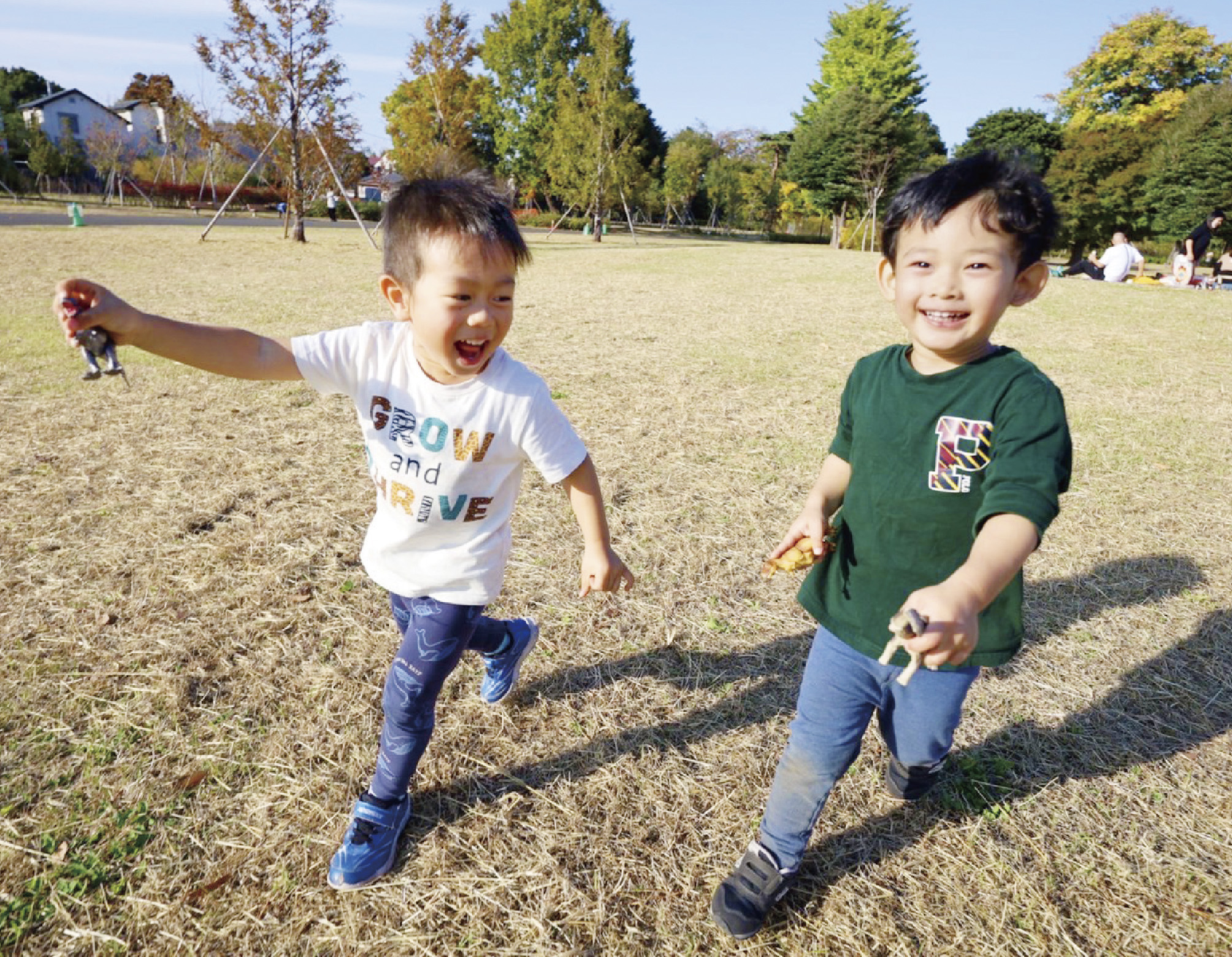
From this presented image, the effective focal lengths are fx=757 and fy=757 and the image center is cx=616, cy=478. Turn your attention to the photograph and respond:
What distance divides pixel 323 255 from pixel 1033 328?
14903 mm

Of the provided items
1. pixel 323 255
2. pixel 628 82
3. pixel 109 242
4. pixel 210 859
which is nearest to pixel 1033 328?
pixel 210 859

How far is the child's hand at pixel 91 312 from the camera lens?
56.4 inches

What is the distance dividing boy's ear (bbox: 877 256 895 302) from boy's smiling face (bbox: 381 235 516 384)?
92cm

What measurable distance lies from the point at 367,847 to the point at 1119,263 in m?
20.5

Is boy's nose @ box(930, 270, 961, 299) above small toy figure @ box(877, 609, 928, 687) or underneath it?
above

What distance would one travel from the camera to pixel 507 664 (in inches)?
103

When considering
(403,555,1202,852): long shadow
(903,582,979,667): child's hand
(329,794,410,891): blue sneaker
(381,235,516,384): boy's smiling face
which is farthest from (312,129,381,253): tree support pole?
(903,582,979,667): child's hand

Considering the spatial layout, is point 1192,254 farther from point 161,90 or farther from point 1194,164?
point 161,90

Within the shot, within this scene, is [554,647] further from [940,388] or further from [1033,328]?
[1033,328]

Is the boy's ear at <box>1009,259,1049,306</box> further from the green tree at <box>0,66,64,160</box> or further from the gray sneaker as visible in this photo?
the green tree at <box>0,66,64,160</box>

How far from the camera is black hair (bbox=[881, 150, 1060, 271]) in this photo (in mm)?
1590

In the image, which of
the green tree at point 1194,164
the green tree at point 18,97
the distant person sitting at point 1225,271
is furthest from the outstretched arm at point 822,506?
the green tree at point 18,97

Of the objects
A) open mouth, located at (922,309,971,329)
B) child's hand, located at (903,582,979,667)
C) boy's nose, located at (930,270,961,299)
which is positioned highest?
boy's nose, located at (930,270,961,299)

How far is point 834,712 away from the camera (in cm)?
188
